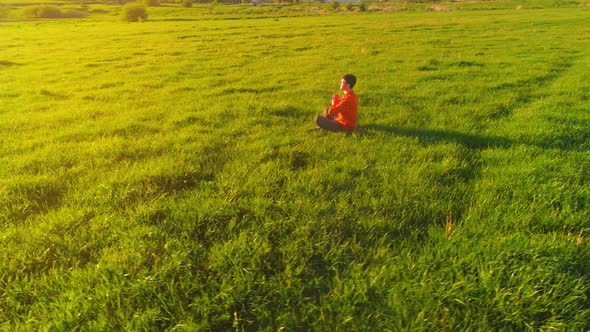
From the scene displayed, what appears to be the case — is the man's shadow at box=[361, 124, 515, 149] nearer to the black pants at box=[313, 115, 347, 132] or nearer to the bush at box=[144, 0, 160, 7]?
the black pants at box=[313, 115, 347, 132]

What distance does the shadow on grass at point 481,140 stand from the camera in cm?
611

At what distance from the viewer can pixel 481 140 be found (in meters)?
6.47

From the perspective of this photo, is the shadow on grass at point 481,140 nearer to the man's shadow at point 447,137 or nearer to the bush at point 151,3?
the man's shadow at point 447,137

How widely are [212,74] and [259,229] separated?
445 inches

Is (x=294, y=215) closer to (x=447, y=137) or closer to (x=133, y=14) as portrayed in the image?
(x=447, y=137)

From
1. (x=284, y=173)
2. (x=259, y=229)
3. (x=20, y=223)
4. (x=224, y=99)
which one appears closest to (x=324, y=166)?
(x=284, y=173)

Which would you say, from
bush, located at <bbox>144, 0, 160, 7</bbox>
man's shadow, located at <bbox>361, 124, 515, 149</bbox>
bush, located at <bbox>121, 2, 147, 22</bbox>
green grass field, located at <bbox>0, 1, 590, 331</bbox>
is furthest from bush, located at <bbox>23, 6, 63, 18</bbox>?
man's shadow, located at <bbox>361, 124, 515, 149</bbox>

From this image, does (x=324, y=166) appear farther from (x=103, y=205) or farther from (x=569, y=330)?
(x=569, y=330)

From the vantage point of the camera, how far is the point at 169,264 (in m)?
3.19

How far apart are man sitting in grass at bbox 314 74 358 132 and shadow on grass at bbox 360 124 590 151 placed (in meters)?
0.38

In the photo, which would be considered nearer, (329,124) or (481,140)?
(481,140)

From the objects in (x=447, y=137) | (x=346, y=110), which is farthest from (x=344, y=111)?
(x=447, y=137)

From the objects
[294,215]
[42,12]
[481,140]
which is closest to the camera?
[294,215]

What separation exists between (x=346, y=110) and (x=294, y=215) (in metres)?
3.42
